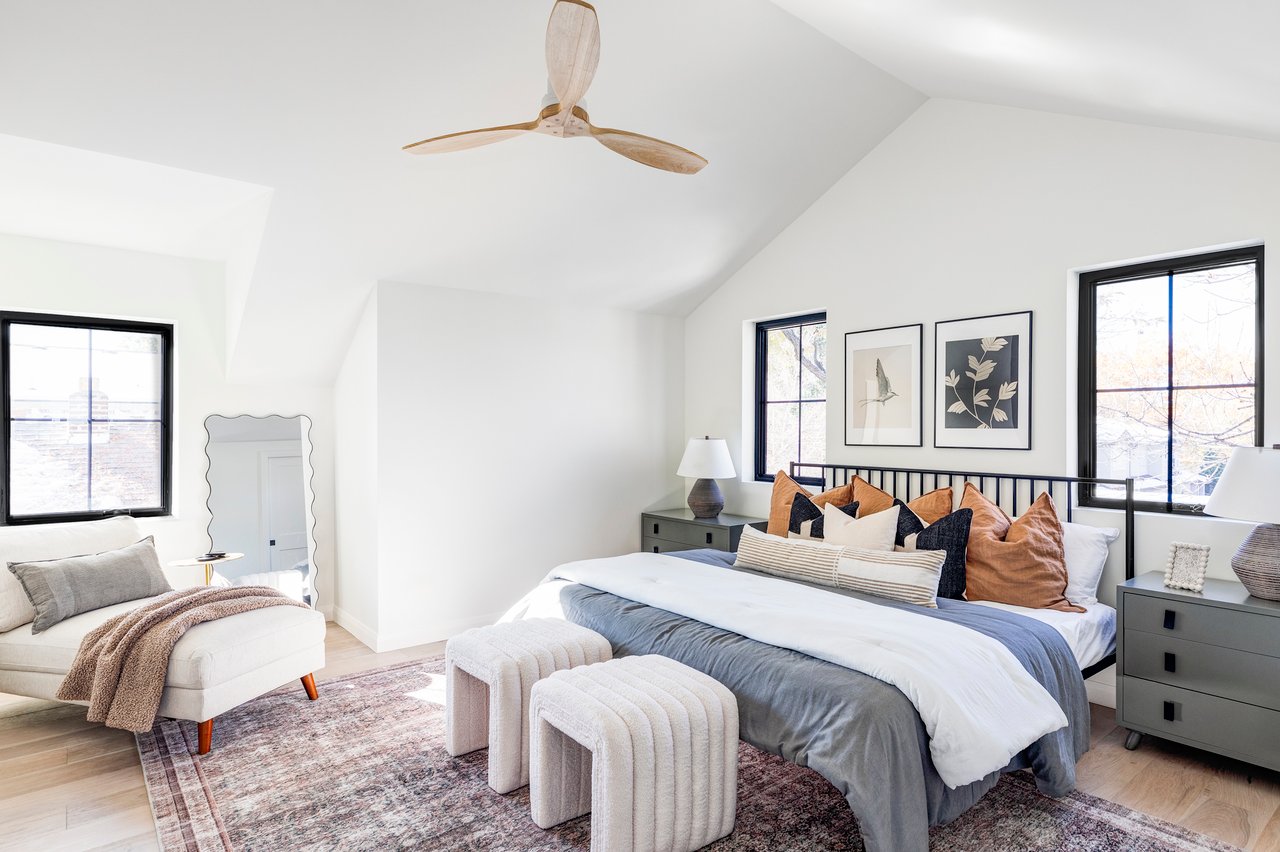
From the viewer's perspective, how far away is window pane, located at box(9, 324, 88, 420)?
3.95m

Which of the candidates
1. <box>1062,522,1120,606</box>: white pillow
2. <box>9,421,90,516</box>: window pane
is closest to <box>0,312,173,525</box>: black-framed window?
<box>9,421,90,516</box>: window pane

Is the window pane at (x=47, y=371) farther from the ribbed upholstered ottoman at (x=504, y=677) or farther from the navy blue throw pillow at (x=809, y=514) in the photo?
the navy blue throw pillow at (x=809, y=514)

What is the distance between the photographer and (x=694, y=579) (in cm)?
318

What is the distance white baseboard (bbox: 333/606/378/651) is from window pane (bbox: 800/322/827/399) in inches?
119

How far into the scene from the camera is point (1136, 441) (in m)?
3.31

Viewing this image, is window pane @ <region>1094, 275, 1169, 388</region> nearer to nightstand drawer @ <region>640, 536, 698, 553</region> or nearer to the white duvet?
the white duvet

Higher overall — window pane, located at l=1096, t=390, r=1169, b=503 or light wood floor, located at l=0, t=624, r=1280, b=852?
window pane, located at l=1096, t=390, r=1169, b=503

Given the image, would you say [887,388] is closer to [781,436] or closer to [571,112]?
[781,436]

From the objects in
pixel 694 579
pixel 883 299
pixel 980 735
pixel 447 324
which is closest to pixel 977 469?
pixel 883 299

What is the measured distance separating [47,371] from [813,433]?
14.7ft

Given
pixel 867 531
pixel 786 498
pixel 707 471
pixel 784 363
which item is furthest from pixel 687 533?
pixel 867 531

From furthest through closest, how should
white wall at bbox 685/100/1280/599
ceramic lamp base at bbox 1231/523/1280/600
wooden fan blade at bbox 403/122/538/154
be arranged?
white wall at bbox 685/100/1280/599 < ceramic lamp base at bbox 1231/523/1280/600 < wooden fan blade at bbox 403/122/538/154

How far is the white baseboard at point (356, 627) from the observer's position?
13.7 feet

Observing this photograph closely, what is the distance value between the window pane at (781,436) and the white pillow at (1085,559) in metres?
1.82
